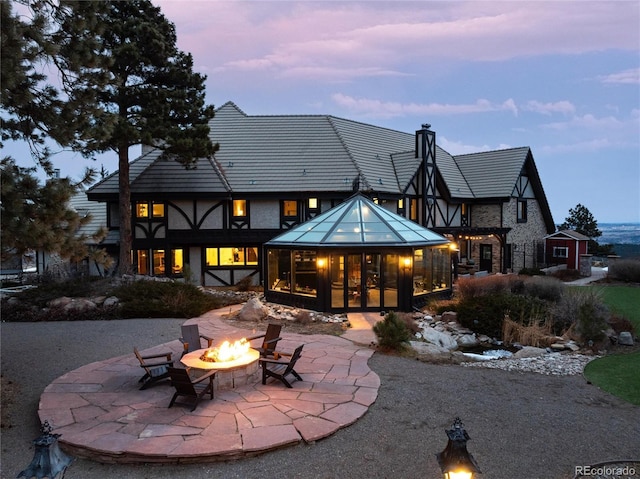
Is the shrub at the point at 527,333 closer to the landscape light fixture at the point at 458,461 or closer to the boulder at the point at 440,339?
the boulder at the point at 440,339

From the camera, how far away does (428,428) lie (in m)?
5.20

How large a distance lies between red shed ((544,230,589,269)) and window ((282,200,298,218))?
17.3 m

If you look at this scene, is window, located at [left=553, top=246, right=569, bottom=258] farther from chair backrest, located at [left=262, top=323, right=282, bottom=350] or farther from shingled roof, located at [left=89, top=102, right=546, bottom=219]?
chair backrest, located at [left=262, top=323, right=282, bottom=350]

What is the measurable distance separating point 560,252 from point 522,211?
11.5ft

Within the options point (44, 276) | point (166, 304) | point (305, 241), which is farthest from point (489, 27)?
point (44, 276)

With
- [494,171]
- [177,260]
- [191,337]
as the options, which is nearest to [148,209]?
[177,260]

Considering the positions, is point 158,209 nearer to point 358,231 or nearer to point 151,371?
point 358,231

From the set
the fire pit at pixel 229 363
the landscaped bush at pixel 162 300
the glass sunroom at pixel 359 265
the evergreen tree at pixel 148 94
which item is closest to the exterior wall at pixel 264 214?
the evergreen tree at pixel 148 94

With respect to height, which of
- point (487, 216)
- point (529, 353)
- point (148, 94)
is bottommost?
point (529, 353)

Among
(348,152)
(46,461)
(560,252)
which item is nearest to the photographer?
(46,461)

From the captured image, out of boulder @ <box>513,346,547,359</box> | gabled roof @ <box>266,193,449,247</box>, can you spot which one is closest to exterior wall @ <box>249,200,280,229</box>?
gabled roof @ <box>266,193,449,247</box>

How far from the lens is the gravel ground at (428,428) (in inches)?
170

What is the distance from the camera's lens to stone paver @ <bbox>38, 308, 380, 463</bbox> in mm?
4559

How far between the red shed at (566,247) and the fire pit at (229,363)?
80.2 ft
